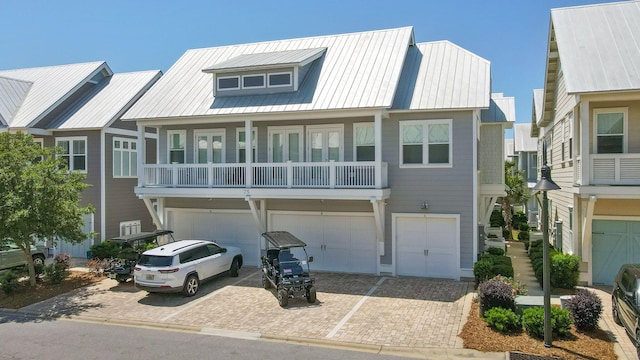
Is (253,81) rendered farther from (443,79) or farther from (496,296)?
(496,296)

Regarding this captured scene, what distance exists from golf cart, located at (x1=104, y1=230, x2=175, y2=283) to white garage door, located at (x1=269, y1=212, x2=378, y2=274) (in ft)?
18.0

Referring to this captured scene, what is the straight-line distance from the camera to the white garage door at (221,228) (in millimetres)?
20031

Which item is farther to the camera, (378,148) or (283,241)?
(378,148)

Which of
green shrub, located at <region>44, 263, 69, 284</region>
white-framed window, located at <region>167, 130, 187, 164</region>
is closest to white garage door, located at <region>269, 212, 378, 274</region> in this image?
white-framed window, located at <region>167, 130, 187, 164</region>

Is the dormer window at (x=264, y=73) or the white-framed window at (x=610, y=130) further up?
the dormer window at (x=264, y=73)

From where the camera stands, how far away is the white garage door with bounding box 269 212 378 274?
1817cm

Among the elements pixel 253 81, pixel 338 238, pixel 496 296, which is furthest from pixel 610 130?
pixel 253 81

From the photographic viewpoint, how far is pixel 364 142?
59.5 feet

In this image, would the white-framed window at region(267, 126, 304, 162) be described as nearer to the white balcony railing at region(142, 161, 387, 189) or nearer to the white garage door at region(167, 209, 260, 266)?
the white balcony railing at region(142, 161, 387, 189)

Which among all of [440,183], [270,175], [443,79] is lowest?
[440,183]

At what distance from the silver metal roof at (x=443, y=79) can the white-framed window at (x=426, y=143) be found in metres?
0.74

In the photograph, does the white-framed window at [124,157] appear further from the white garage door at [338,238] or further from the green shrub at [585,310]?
the green shrub at [585,310]

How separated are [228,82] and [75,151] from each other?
945 cm

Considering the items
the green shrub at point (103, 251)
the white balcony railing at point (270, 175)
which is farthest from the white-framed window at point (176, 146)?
the green shrub at point (103, 251)
